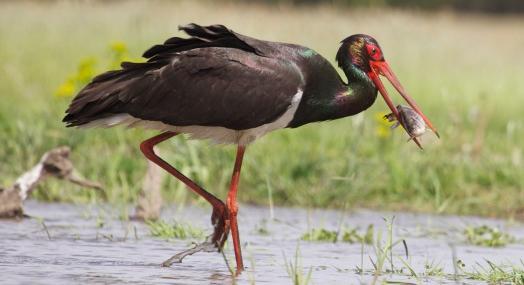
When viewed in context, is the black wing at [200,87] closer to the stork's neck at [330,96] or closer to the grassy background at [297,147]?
the stork's neck at [330,96]

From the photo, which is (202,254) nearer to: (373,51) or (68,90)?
(373,51)

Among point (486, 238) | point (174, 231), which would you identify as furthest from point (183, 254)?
point (486, 238)

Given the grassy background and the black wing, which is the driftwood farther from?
the black wing

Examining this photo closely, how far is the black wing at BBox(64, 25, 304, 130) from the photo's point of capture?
5875 millimetres

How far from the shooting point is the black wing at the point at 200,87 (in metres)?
5.88

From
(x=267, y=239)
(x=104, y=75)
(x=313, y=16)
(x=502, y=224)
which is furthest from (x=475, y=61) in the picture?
(x=104, y=75)

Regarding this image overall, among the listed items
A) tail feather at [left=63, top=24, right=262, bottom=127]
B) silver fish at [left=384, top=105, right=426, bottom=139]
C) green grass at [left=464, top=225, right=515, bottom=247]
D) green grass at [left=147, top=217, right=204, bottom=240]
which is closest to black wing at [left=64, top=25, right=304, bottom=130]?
tail feather at [left=63, top=24, right=262, bottom=127]

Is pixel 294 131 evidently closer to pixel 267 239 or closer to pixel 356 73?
pixel 267 239

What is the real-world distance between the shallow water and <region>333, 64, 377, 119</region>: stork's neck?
700 mm

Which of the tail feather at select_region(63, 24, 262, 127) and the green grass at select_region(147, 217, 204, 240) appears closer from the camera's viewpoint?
the tail feather at select_region(63, 24, 262, 127)

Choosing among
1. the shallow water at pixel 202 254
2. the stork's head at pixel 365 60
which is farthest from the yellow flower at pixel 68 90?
the stork's head at pixel 365 60

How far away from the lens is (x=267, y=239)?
692cm

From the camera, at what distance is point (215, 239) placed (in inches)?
233

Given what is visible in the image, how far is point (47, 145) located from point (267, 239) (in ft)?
7.04
